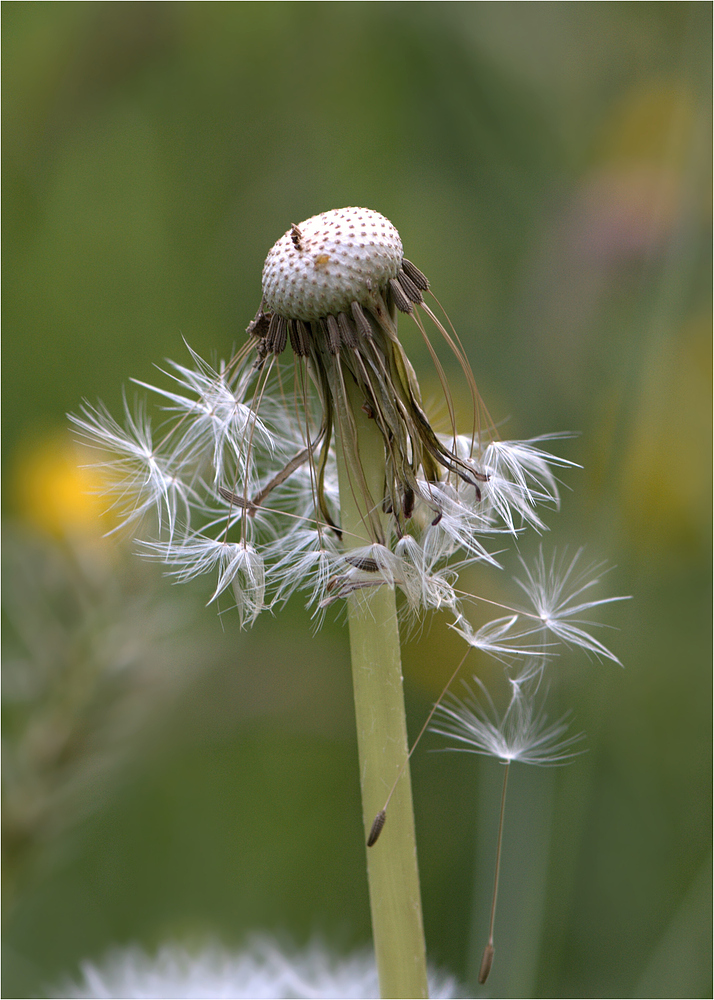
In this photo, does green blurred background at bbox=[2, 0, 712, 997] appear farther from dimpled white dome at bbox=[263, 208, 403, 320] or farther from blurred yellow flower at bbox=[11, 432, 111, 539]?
dimpled white dome at bbox=[263, 208, 403, 320]

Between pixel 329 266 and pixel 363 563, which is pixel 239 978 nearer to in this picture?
pixel 363 563

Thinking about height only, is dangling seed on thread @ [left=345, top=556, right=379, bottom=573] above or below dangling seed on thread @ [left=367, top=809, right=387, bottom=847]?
above

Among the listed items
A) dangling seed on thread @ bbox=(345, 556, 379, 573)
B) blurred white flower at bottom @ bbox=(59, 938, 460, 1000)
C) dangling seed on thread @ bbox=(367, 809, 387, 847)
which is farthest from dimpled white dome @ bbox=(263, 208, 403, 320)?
blurred white flower at bottom @ bbox=(59, 938, 460, 1000)

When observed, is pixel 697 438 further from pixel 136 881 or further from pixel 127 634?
pixel 136 881

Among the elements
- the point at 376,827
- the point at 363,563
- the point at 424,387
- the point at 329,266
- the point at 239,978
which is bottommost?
the point at 239,978

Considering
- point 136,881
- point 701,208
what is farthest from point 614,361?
point 136,881

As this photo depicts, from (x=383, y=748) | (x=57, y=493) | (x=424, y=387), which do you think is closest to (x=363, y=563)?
(x=383, y=748)
